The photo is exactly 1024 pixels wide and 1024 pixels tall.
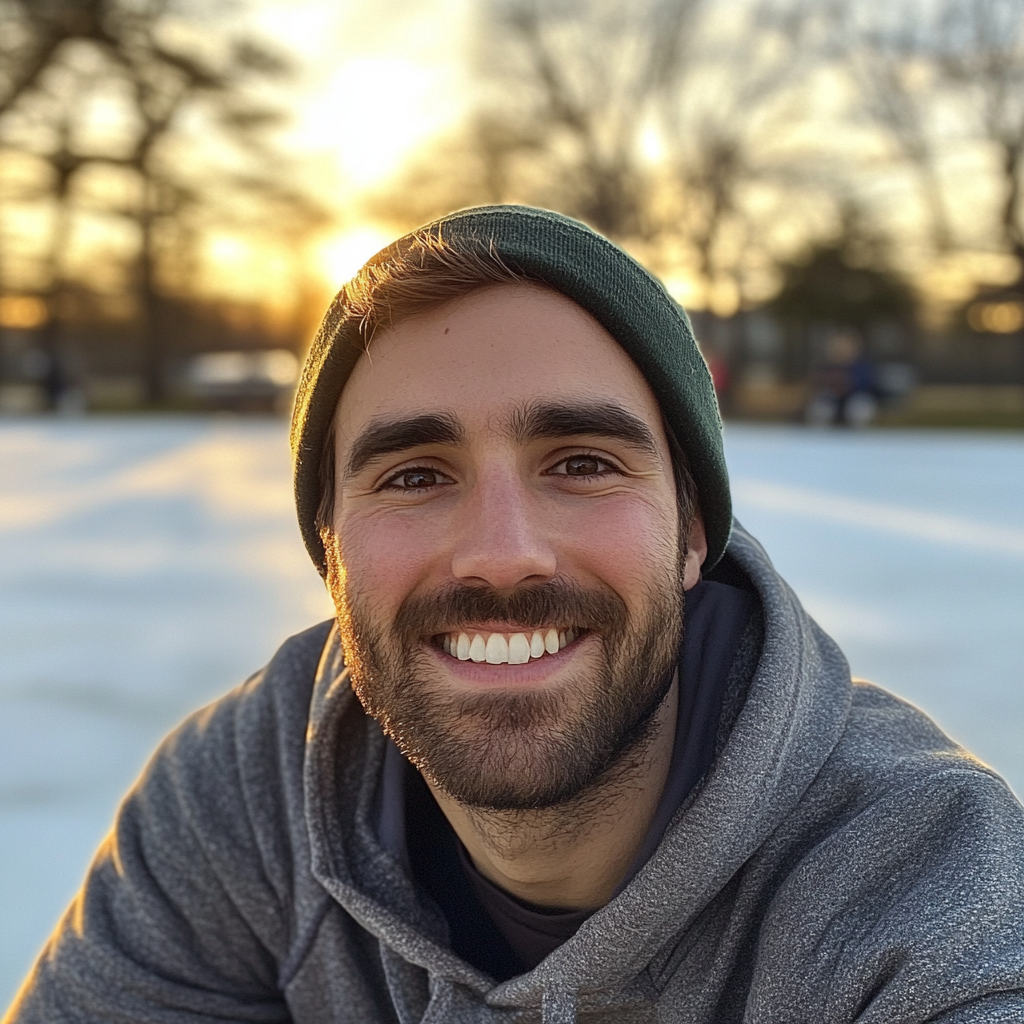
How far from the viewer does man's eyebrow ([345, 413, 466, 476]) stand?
155 cm

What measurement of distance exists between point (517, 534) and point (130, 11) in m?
25.1

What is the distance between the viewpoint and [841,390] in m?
Answer: 17.9

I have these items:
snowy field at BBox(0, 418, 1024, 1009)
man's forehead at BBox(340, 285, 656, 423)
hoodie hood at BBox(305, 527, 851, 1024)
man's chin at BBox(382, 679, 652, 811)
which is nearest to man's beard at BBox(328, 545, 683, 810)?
man's chin at BBox(382, 679, 652, 811)

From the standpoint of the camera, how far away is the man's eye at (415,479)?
159 cm

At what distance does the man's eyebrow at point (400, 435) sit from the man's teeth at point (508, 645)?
10.2 inches

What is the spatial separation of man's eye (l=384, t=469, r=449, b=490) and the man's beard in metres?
0.16

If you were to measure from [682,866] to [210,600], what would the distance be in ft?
14.8

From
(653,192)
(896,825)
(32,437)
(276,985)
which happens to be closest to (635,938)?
(896,825)

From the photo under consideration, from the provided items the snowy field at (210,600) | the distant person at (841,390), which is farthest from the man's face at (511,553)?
the distant person at (841,390)

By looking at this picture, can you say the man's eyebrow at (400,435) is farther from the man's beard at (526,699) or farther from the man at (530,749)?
the man's beard at (526,699)

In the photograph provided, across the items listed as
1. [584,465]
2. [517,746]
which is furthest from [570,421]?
[517,746]

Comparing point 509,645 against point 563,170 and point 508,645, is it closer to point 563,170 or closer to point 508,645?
point 508,645

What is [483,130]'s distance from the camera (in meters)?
27.8

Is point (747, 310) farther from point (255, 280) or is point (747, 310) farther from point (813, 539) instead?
point (813, 539)
